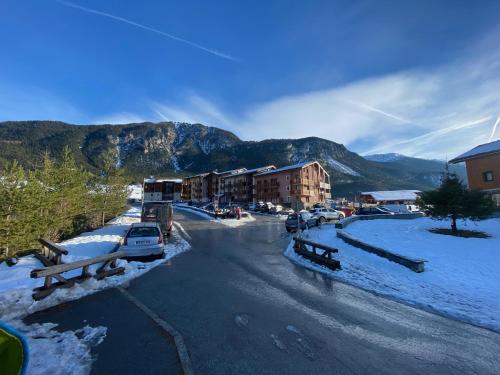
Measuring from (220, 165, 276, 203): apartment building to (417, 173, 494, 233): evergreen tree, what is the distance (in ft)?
229

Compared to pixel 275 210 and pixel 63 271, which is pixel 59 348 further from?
pixel 275 210

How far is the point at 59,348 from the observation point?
4648 mm

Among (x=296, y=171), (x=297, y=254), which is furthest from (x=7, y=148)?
(x=297, y=254)

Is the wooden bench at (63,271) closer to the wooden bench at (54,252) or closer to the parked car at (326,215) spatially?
the wooden bench at (54,252)

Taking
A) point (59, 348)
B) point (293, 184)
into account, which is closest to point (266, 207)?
point (293, 184)

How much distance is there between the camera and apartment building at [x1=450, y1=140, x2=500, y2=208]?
31234 mm

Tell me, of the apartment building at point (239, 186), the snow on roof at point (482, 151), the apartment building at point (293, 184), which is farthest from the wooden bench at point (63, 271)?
the apartment building at point (239, 186)

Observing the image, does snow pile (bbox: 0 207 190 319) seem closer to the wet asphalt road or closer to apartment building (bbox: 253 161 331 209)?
the wet asphalt road

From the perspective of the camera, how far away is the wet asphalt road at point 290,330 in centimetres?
430

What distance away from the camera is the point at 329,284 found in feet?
30.0

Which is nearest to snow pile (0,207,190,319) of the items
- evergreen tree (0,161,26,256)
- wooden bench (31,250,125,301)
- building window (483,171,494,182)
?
wooden bench (31,250,125,301)

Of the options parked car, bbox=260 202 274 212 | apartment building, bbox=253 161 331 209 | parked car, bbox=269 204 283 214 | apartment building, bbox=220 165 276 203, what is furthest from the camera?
apartment building, bbox=220 165 276 203

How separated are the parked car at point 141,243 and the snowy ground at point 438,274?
646 centimetres

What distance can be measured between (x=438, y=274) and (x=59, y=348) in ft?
39.6
